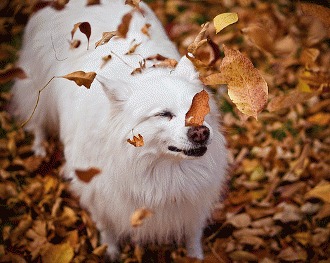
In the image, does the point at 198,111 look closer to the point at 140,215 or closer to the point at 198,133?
the point at 198,133

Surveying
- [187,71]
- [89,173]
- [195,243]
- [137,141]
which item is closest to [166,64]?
[187,71]

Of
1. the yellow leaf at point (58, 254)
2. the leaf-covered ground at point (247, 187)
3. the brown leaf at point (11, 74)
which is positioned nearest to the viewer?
the brown leaf at point (11, 74)

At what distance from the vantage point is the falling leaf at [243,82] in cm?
179

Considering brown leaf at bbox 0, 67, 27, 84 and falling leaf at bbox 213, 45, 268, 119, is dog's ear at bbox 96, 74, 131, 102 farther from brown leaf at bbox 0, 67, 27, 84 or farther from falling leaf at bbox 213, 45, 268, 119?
falling leaf at bbox 213, 45, 268, 119

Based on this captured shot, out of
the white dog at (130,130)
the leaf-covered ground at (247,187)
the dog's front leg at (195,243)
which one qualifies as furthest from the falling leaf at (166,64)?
the dog's front leg at (195,243)

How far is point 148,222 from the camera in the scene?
250 centimetres

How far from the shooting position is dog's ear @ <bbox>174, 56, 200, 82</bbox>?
7.33 feet

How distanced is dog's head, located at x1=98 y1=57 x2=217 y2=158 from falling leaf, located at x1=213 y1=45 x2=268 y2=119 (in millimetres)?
252

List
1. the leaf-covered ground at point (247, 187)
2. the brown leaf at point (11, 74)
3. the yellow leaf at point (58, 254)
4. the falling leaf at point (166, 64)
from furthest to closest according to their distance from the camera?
the leaf-covered ground at point (247, 187) → the yellow leaf at point (58, 254) → the falling leaf at point (166, 64) → the brown leaf at point (11, 74)

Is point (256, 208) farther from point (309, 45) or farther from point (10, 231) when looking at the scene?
point (309, 45)

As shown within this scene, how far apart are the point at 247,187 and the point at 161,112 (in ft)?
4.87

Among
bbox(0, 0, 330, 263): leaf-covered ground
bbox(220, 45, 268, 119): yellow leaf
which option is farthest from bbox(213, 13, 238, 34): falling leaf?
bbox(0, 0, 330, 263): leaf-covered ground

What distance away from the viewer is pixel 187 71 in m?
2.24

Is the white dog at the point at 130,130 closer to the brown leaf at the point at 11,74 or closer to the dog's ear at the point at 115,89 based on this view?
the dog's ear at the point at 115,89
